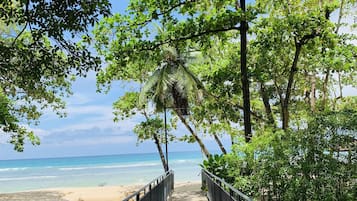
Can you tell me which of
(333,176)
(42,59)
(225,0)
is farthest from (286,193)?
(225,0)

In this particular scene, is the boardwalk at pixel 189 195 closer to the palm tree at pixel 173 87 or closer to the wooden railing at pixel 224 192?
the palm tree at pixel 173 87

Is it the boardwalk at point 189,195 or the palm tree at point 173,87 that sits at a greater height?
the palm tree at point 173,87

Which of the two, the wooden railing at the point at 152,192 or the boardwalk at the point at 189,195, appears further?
the boardwalk at the point at 189,195

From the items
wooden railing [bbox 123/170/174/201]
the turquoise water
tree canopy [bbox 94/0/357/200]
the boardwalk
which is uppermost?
tree canopy [bbox 94/0/357/200]

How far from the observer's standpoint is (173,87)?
778 inches

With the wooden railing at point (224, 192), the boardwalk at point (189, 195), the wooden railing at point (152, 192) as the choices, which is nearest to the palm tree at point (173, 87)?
the boardwalk at point (189, 195)

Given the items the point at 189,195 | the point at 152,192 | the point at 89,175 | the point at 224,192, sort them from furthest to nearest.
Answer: the point at 89,175
the point at 189,195
the point at 152,192
the point at 224,192

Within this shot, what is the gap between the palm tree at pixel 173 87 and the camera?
1909cm

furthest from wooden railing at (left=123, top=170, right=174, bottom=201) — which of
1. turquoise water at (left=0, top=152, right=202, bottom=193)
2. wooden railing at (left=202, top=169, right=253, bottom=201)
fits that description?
turquoise water at (left=0, top=152, right=202, bottom=193)

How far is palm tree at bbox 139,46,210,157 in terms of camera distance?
19.1 metres

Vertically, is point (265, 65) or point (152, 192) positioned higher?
point (265, 65)

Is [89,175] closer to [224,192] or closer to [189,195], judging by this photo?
[189,195]

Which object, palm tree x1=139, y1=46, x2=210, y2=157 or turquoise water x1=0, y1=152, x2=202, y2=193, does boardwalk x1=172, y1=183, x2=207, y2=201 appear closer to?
palm tree x1=139, y1=46, x2=210, y2=157

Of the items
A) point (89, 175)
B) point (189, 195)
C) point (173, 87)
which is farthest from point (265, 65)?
point (89, 175)
